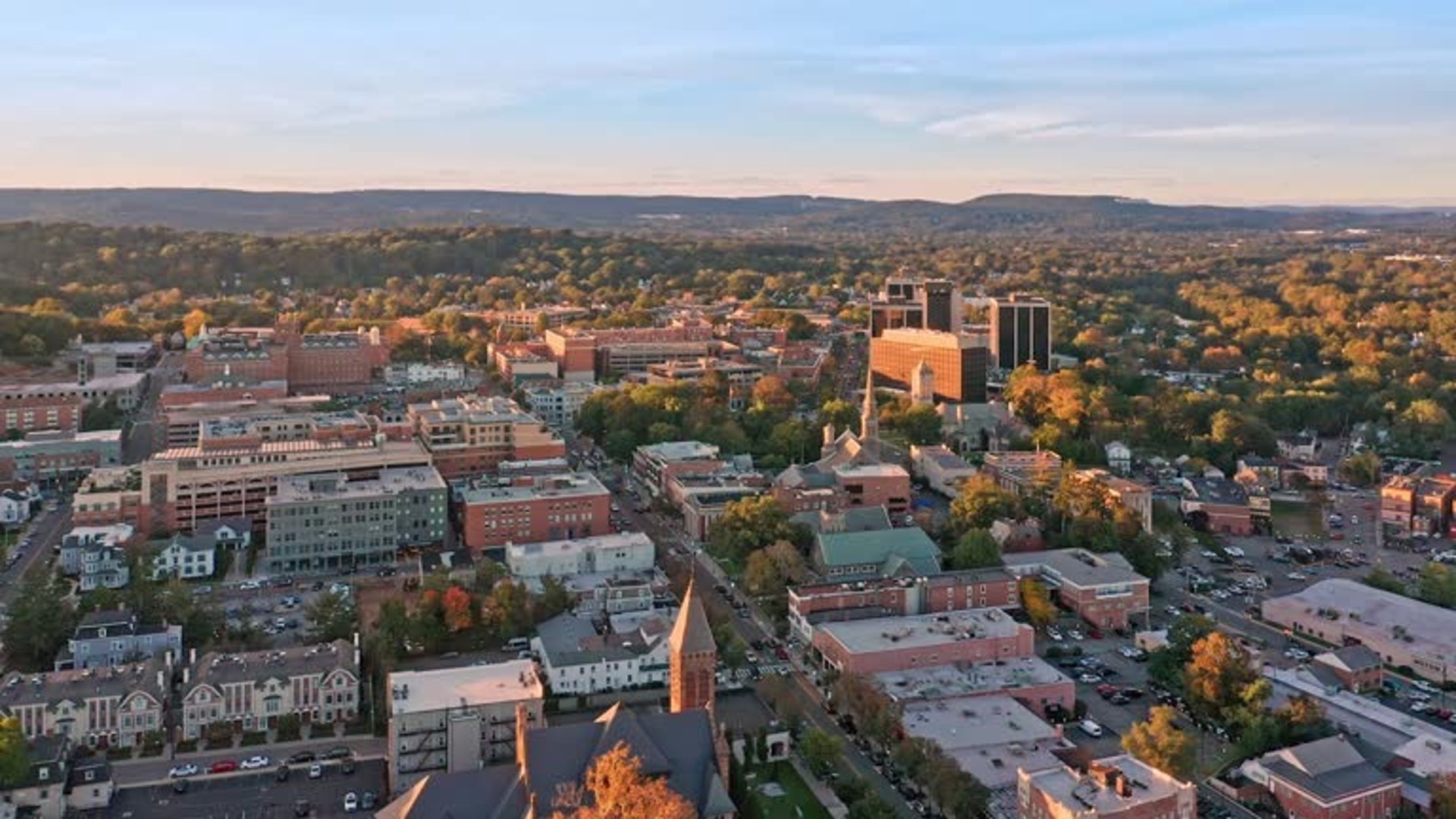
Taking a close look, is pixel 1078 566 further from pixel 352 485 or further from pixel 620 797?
pixel 352 485

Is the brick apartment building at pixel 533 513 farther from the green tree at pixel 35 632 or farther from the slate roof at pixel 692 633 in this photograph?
the slate roof at pixel 692 633

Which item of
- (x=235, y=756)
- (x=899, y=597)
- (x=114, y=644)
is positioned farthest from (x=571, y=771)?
(x=899, y=597)

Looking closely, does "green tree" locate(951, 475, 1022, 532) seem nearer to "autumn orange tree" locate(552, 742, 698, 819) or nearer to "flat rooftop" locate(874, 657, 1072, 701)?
"flat rooftop" locate(874, 657, 1072, 701)

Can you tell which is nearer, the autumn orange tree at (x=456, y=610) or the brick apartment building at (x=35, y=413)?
the autumn orange tree at (x=456, y=610)

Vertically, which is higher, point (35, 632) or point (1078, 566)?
point (35, 632)

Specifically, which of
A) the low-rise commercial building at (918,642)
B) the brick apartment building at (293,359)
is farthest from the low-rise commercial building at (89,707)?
the brick apartment building at (293,359)

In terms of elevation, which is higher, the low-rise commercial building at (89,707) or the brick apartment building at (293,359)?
the brick apartment building at (293,359)

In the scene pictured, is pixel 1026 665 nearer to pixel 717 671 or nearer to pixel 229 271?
pixel 717 671
